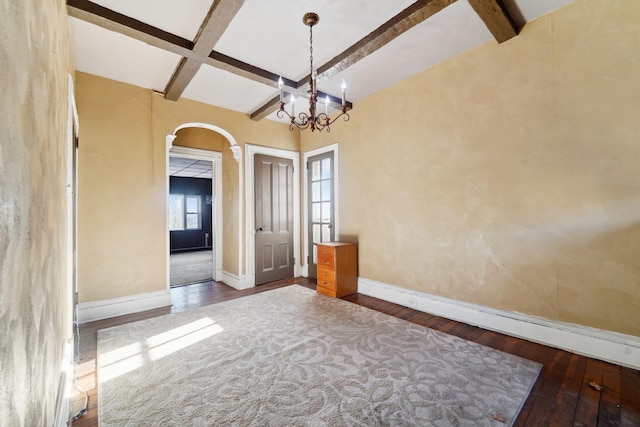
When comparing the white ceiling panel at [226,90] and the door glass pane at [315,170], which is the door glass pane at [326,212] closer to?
the door glass pane at [315,170]

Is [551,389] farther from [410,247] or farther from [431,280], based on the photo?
[410,247]

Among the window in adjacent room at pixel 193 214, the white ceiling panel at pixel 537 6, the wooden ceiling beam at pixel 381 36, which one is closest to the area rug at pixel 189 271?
the window in adjacent room at pixel 193 214

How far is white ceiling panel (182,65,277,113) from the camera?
3428mm

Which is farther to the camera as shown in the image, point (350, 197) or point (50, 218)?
point (350, 197)

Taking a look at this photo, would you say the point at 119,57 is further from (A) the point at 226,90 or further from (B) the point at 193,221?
(B) the point at 193,221

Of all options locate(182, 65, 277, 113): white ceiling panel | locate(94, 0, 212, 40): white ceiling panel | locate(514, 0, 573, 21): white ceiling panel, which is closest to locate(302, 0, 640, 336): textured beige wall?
locate(514, 0, 573, 21): white ceiling panel

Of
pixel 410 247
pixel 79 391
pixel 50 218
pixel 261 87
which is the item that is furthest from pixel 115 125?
pixel 410 247

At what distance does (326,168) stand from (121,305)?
11.7ft

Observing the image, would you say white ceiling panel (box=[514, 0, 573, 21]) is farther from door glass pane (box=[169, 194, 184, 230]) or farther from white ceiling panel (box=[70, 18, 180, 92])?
door glass pane (box=[169, 194, 184, 230])

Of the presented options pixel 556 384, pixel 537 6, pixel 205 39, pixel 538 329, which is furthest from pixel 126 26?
pixel 538 329

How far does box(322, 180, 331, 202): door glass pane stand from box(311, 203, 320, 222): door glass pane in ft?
0.75

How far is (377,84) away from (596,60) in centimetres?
217

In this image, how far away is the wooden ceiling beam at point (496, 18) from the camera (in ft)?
7.37

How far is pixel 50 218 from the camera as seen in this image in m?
1.32
